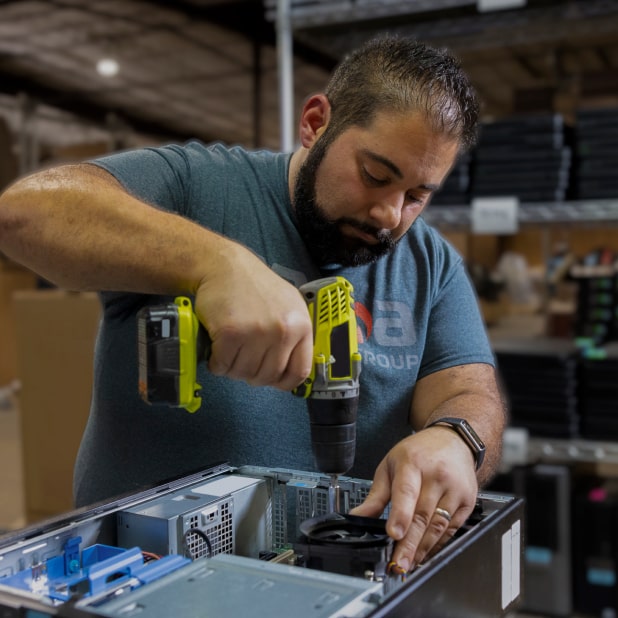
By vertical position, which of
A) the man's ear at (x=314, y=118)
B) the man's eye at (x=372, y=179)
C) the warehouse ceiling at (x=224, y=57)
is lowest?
the man's eye at (x=372, y=179)

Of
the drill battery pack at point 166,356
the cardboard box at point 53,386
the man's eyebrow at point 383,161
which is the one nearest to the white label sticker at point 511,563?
the drill battery pack at point 166,356

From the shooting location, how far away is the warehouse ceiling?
226 cm

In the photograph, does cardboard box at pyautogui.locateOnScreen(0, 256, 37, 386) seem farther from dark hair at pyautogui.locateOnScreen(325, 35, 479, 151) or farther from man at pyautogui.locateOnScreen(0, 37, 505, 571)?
dark hair at pyautogui.locateOnScreen(325, 35, 479, 151)

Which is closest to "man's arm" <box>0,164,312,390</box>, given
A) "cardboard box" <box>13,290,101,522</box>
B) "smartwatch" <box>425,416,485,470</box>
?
"smartwatch" <box>425,416,485,470</box>

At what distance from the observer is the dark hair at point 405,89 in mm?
1085

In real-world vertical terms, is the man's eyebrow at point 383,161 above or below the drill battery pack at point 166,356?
above

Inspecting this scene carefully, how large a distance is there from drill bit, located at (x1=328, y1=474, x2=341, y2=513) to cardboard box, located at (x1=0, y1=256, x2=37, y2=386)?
5864 mm

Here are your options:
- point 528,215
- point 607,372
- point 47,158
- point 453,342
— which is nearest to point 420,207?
point 453,342

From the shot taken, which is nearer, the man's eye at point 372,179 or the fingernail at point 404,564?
the fingernail at point 404,564

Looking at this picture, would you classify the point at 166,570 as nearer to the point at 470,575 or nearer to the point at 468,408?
the point at 470,575

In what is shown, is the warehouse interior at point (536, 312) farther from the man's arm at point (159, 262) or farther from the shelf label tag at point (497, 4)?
the man's arm at point (159, 262)

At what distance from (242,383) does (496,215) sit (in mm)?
1303

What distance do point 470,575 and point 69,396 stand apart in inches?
86.6

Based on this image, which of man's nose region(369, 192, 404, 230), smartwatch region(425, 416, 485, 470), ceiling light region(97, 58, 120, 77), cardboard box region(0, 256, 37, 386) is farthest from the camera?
cardboard box region(0, 256, 37, 386)
